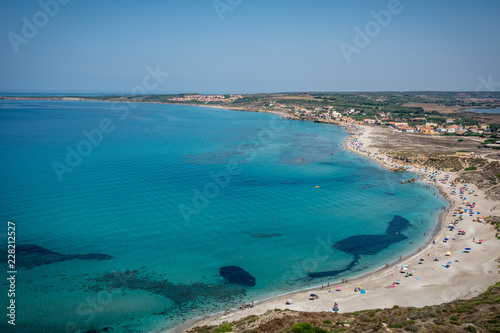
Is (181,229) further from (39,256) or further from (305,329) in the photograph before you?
(305,329)

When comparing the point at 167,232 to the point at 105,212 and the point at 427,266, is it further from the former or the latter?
the point at 427,266

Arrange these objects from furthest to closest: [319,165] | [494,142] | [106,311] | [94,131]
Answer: [94,131], [494,142], [319,165], [106,311]

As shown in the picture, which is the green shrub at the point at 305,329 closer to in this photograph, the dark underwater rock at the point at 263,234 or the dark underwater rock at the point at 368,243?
the dark underwater rock at the point at 368,243

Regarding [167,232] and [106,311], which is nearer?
[106,311]

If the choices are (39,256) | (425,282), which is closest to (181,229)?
(39,256)

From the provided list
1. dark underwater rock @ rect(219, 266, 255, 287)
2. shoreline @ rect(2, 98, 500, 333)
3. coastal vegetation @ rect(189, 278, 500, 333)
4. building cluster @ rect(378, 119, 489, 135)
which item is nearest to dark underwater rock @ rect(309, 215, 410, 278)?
shoreline @ rect(2, 98, 500, 333)

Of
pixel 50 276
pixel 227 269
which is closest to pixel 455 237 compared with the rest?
Answer: pixel 227 269

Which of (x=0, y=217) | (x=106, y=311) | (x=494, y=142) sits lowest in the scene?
(x=106, y=311)

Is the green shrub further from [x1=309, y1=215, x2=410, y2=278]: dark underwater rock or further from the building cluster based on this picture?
the building cluster
